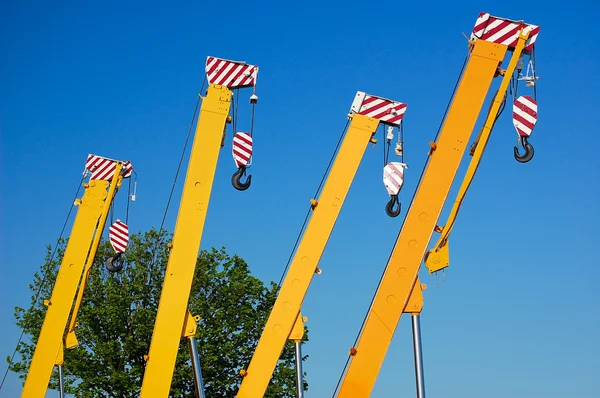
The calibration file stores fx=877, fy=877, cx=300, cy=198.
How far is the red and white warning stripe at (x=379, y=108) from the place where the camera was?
1811cm

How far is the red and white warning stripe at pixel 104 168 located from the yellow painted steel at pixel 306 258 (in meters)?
6.96

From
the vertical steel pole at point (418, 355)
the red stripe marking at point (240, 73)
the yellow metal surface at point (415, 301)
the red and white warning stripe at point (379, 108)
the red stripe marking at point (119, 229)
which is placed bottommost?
the vertical steel pole at point (418, 355)

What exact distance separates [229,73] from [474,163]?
19.3 feet

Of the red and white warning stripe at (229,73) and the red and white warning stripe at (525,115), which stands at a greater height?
the red and white warning stripe at (229,73)

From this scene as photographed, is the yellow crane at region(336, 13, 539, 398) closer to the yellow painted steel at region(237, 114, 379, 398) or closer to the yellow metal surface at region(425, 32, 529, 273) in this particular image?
the yellow metal surface at region(425, 32, 529, 273)

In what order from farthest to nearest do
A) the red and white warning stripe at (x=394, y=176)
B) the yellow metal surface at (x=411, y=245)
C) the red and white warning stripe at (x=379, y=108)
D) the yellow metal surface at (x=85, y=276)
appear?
the yellow metal surface at (x=85, y=276) → the red and white warning stripe at (x=379, y=108) → the red and white warning stripe at (x=394, y=176) → the yellow metal surface at (x=411, y=245)

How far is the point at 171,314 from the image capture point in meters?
16.9

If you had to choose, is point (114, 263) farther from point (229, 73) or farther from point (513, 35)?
point (513, 35)

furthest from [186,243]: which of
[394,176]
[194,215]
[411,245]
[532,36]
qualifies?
[532,36]

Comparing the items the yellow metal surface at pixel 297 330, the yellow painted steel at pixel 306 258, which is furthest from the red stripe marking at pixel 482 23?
the yellow metal surface at pixel 297 330

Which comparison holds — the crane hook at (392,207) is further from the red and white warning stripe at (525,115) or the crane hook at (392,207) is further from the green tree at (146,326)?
the green tree at (146,326)

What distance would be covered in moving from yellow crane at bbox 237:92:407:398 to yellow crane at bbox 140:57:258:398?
1.32 meters

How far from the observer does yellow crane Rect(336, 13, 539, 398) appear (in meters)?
15.1

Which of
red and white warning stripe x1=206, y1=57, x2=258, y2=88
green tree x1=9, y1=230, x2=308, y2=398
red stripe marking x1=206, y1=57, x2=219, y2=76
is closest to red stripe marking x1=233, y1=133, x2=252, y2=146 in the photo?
red and white warning stripe x1=206, y1=57, x2=258, y2=88
